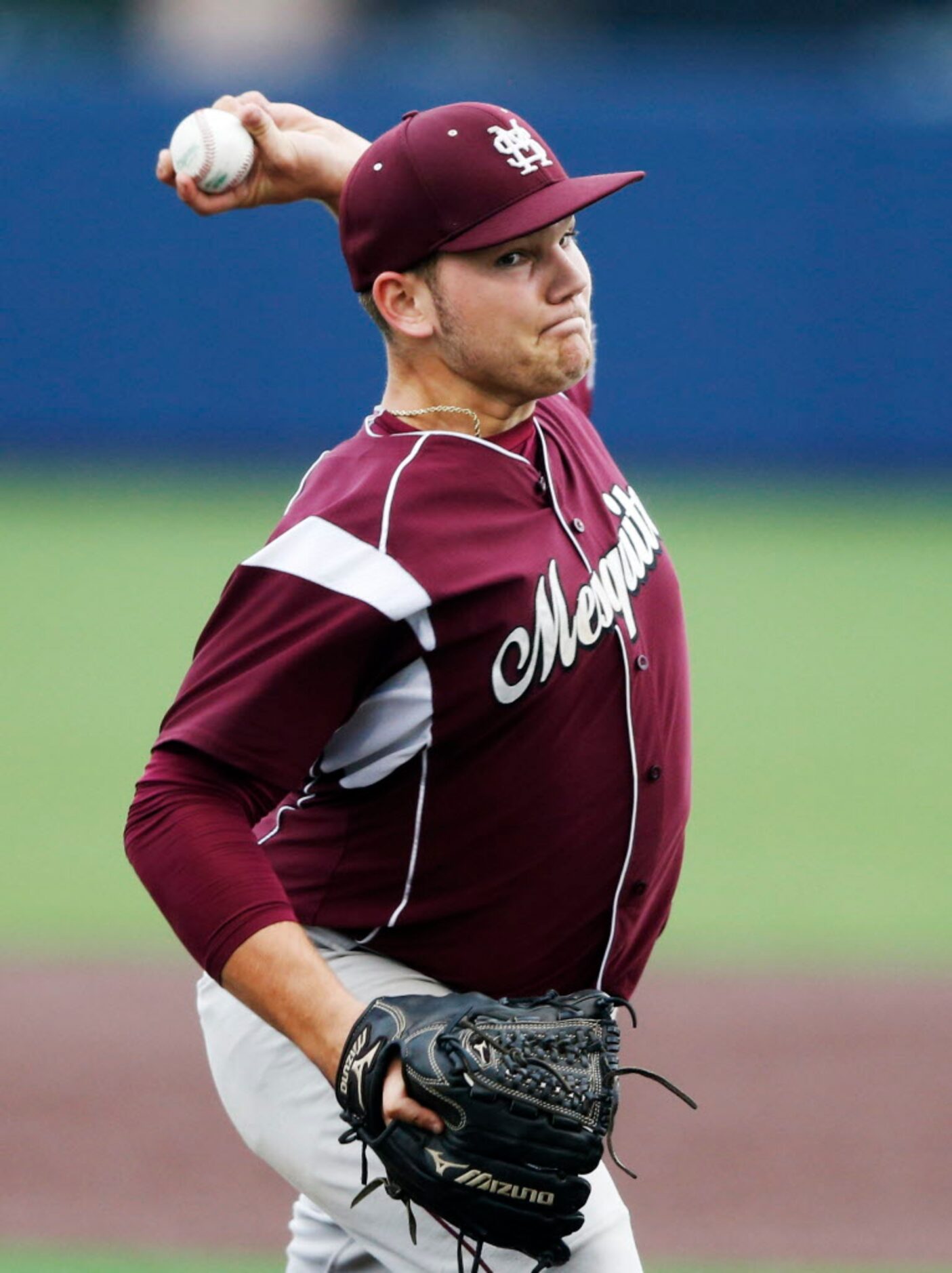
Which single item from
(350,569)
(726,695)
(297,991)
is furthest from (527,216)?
(726,695)

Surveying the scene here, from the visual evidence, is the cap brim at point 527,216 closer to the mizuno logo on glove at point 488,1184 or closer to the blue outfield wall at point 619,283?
the mizuno logo on glove at point 488,1184

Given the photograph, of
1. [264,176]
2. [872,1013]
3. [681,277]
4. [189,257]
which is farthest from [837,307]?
[264,176]

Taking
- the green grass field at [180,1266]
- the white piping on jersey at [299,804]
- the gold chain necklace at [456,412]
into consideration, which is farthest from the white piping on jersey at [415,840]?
the green grass field at [180,1266]

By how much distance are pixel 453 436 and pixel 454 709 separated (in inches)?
16.7

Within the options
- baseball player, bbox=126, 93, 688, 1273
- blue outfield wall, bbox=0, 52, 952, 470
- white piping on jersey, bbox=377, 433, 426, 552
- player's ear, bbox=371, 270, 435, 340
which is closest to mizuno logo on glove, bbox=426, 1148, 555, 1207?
baseball player, bbox=126, 93, 688, 1273

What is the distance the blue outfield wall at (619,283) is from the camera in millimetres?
15430

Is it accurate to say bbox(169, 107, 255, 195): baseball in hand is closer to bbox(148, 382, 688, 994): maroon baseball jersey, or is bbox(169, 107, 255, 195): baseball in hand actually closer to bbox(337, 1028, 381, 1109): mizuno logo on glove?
bbox(148, 382, 688, 994): maroon baseball jersey

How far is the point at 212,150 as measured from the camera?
11.5 ft

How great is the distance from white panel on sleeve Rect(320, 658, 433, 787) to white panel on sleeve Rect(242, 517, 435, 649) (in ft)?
0.22

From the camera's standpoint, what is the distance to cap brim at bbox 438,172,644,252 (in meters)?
2.91

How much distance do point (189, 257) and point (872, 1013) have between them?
10.9 meters

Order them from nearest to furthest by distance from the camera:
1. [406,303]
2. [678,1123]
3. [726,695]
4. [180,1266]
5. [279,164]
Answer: [406,303], [279,164], [180,1266], [678,1123], [726,695]

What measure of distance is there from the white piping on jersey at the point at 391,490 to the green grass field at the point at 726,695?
99.0 inches

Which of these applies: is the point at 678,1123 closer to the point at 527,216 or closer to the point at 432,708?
the point at 432,708
